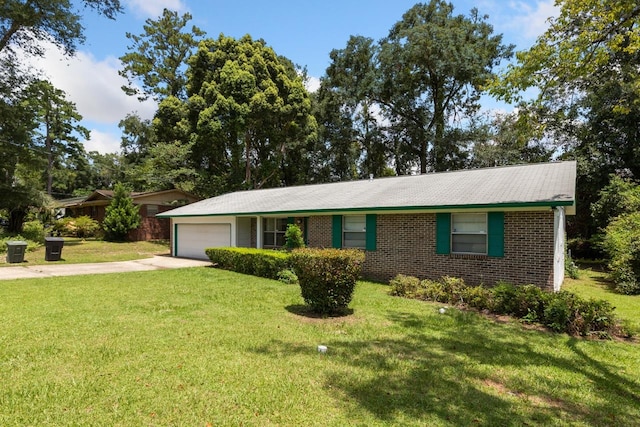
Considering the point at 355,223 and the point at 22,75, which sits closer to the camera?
the point at 355,223

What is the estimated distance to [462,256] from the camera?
10.5 meters

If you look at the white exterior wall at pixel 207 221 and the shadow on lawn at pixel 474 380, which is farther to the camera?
the white exterior wall at pixel 207 221

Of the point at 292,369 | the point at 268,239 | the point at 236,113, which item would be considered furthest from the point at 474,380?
the point at 236,113

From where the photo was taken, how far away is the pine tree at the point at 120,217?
24.2 m

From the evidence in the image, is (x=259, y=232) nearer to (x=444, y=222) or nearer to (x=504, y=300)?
(x=444, y=222)

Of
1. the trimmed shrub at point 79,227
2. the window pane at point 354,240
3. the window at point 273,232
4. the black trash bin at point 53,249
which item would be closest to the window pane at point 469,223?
the window pane at point 354,240

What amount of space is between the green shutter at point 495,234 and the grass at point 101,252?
1568 centimetres

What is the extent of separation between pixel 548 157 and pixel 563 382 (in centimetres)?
2417

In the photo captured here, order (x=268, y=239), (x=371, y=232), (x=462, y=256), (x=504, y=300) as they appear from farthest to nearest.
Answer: (x=268, y=239) → (x=371, y=232) → (x=462, y=256) → (x=504, y=300)

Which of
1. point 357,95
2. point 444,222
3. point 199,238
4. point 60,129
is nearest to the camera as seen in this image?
point 444,222

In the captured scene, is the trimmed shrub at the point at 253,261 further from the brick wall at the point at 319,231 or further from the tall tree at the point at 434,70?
the tall tree at the point at 434,70

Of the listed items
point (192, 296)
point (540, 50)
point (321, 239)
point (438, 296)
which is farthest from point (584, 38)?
point (192, 296)

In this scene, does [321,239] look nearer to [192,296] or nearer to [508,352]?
[192,296]

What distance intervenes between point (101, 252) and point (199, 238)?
5640 millimetres
